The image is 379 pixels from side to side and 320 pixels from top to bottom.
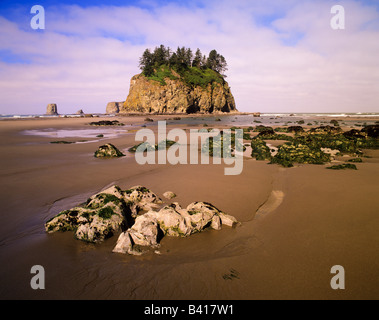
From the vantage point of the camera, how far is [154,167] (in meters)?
8.71

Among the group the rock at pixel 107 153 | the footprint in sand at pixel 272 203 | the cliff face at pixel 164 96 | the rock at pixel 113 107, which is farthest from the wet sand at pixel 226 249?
the rock at pixel 113 107

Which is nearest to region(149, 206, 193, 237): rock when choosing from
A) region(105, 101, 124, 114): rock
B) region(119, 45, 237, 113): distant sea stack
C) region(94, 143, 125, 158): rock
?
region(94, 143, 125, 158): rock

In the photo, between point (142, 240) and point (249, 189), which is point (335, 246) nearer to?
point (249, 189)

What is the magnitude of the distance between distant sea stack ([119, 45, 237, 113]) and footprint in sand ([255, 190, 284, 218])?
74868 mm

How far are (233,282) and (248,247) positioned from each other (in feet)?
2.83

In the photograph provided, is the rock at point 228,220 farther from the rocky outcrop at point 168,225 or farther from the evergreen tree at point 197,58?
the evergreen tree at point 197,58

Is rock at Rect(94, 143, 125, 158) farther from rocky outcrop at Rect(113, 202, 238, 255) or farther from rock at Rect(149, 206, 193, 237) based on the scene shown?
rock at Rect(149, 206, 193, 237)

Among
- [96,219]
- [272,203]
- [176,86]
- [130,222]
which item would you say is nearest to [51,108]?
[176,86]

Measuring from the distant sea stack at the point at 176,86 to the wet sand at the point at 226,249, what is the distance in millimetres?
74583

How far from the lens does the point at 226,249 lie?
11.2ft

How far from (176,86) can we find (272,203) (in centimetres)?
7865

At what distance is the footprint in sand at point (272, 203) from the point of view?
15.7ft

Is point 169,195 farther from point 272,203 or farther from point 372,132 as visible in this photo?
point 372,132
